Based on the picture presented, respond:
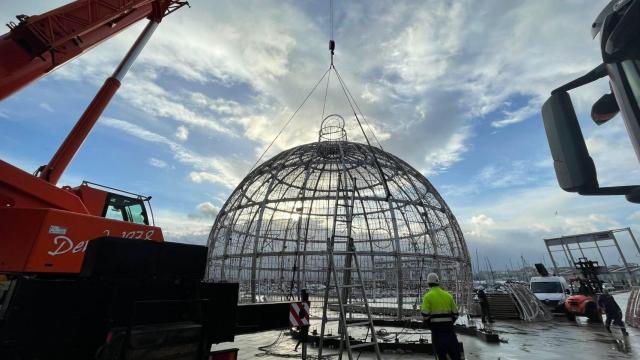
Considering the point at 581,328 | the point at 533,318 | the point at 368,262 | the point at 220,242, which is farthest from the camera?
the point at 533,318

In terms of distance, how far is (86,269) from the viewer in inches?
157

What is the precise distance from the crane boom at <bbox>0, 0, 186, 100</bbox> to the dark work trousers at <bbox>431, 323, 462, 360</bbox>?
10884 mm

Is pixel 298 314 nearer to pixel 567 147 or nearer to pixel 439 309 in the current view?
pixel 439 309

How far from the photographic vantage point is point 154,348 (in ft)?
13.0

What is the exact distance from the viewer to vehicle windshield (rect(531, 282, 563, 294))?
2511 centimetres

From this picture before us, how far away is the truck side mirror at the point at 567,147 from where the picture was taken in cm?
239

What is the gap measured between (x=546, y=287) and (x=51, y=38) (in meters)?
32.7

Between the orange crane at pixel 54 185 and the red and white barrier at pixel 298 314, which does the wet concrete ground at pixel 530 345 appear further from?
the orange crane at pixel 54 185

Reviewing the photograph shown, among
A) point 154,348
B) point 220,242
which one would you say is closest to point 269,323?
point 154,348

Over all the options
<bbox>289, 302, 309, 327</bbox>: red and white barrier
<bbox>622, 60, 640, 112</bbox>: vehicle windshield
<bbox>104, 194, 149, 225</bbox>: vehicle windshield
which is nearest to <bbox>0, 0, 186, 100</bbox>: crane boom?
<bbox>104, 194, 149, 225</bbox>: vehicle windshield

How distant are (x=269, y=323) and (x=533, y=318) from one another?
20.5 meters

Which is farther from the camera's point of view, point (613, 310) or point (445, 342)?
point (613, 310)

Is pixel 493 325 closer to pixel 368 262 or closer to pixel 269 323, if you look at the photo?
pixel 368 262

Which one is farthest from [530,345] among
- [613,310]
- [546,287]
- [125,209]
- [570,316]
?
[546,287]
